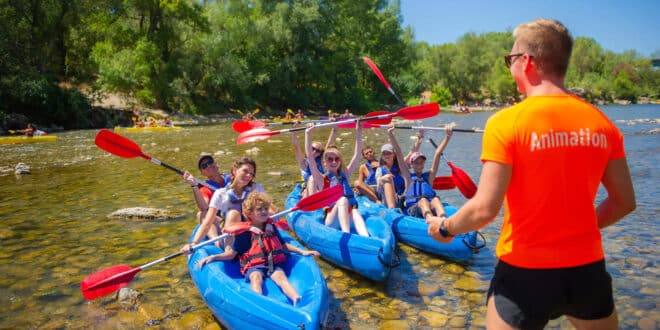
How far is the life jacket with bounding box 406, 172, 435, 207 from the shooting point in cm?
603

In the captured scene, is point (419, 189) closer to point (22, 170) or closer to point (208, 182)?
point (208, 182)

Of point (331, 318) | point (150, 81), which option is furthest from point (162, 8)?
point (331, 318)

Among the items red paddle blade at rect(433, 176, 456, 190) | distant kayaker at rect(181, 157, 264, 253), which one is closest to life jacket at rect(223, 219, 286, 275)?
distant kayaker at rect(181, 157, 264, 253)

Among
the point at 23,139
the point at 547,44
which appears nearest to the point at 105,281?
the point at 547,44

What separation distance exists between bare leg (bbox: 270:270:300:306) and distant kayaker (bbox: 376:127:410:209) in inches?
103

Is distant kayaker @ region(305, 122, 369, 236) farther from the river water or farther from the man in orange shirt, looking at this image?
the man in orange shirt

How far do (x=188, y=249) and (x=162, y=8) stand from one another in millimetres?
29875

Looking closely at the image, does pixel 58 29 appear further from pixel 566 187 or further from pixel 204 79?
pixel 566 187

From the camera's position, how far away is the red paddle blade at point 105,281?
401 cm

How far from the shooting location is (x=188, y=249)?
13.7 feet

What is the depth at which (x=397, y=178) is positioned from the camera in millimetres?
6609

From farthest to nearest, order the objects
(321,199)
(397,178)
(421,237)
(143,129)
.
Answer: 1. (143,129)
2. (397,178)
3. (421,237)
4. (321,199)

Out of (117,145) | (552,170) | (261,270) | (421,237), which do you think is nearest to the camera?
(552,170)

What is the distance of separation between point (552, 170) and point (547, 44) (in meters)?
0.43
